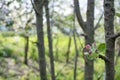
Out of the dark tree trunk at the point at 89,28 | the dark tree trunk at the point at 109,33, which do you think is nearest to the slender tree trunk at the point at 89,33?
the dark tree trunk at the point at 89,28

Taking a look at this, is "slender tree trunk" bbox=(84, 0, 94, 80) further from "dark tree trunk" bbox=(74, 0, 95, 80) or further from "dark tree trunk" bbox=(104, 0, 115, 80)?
"dark tree trunk" bbox=(104, 0, 115, 80)

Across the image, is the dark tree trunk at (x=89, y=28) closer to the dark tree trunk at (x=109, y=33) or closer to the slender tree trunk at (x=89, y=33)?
the slender tree trunk at (x=89, y=33)

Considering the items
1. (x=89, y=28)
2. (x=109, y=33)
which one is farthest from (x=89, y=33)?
Result: (x=109, y=33)

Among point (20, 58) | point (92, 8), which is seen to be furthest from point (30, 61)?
point (92, 8)

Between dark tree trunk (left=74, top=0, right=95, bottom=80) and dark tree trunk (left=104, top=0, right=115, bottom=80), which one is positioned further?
dark tree trunk (left=74, top=0, right=95, bottom=80)

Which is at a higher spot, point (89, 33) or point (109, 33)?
point (109, 33)

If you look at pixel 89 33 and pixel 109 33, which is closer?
pixel 109 33

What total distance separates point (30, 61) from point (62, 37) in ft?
14.6

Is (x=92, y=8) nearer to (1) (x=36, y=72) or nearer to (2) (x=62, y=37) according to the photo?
(1) (x=36, y=72)

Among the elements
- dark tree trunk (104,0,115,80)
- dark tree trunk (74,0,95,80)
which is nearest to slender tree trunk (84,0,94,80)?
dark tree trunk (74,0,95,80)

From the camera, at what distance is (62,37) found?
2456 centimetres

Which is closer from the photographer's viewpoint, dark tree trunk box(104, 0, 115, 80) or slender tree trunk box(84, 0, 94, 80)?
dark tree trunk box(104, 0, 115, 80)

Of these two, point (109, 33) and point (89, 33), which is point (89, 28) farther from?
point (109, 33)

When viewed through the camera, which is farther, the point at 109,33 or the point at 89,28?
the point at 89,28
